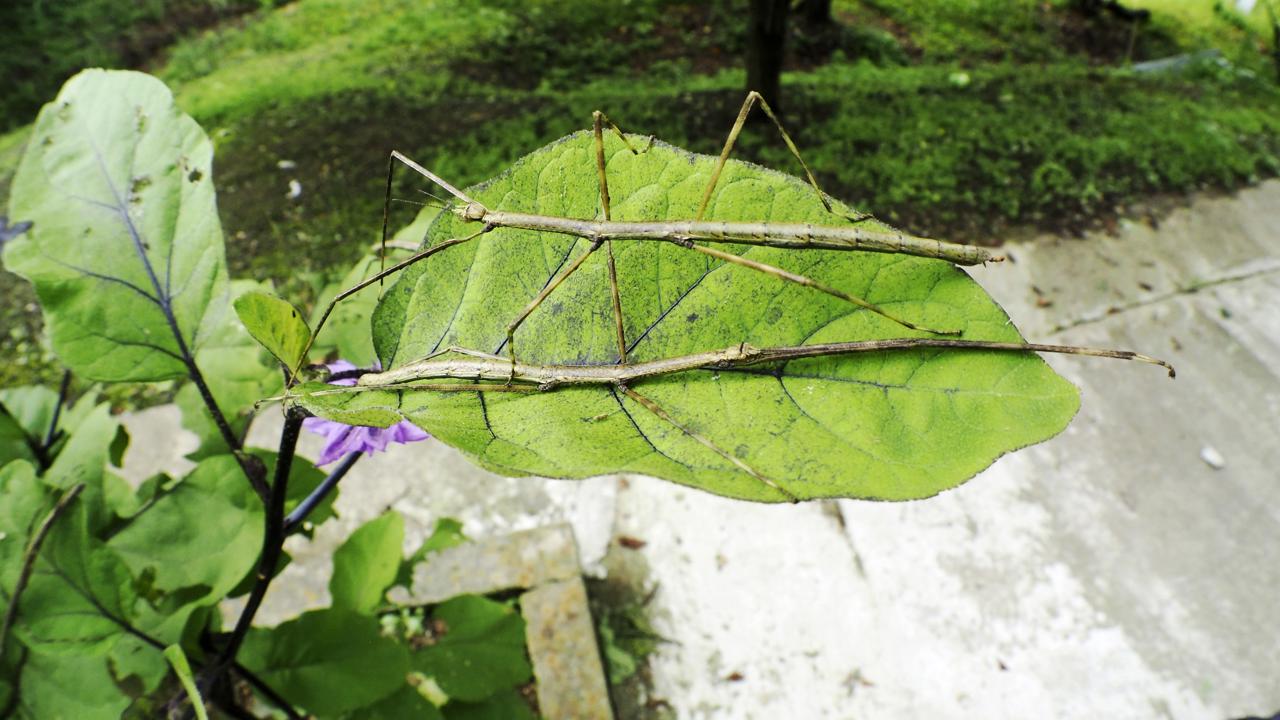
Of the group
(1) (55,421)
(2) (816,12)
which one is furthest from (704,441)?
(2) (816,12)

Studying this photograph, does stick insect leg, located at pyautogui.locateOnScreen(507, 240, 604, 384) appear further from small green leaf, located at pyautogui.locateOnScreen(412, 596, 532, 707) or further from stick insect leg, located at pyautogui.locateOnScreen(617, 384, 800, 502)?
small green leaf, located at pyautogui.locateOnScreen(412, 596, 532, 707)

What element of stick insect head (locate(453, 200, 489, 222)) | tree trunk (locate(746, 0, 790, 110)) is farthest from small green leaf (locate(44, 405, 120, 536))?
tree trunk (locate(746, 0, 790, 110))

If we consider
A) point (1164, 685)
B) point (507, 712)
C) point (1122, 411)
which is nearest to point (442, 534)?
point (507, 712)

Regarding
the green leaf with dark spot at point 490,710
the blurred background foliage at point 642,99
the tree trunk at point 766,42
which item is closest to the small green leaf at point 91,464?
the green leaf with dark spot at point 490,710

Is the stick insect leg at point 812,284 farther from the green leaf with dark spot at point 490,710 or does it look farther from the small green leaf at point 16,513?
A: the green leaf with dark spot at point 490,710

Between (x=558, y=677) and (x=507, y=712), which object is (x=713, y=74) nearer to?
(x=558, y=677)

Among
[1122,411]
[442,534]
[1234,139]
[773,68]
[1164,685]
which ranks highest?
[773,68]

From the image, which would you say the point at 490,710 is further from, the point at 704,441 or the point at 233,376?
the point at 704,441
